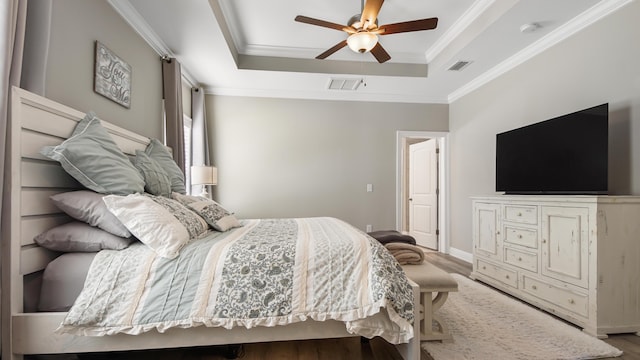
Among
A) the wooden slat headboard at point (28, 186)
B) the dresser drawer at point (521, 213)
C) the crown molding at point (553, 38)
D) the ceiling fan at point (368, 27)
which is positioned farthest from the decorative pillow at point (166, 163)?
the crown molding at point (553, 38)

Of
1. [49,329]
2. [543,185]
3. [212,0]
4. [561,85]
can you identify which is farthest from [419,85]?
[49,329]

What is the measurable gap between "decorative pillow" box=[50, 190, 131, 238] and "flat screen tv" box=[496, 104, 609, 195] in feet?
10.3

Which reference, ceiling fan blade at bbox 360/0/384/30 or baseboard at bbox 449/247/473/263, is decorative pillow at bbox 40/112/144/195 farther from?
baseboard at bbox 449/247/473/263

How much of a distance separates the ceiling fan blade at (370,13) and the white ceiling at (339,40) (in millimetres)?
622

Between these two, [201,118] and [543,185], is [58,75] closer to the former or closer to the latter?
[201,118]

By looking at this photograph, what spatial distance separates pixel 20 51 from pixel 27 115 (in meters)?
0.28

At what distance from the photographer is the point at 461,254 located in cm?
405

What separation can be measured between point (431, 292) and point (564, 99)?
2348 millimetres

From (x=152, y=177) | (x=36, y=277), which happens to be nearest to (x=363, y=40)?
(x=152, y=177)

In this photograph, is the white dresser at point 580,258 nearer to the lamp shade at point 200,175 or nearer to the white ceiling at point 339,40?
the white ceiling at point 339,40

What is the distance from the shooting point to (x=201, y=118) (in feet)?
12.4

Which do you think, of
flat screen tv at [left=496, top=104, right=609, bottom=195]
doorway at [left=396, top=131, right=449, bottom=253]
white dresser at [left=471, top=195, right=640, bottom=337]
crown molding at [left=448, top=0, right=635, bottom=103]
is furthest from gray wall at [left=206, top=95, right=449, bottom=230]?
white dresser at [left=471, top=195, right=640, bottom=337]

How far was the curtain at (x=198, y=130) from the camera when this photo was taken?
371 cm

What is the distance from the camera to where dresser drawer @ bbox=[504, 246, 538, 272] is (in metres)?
2.40
